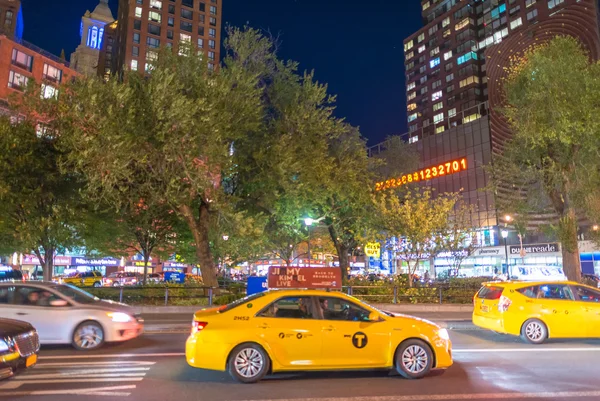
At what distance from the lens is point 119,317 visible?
9.81 m

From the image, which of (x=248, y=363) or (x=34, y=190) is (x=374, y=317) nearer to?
(x=248, y=363)

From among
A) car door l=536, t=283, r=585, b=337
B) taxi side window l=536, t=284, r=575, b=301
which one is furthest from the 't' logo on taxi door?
taxi side window l=536, t=284, r=575, b=301

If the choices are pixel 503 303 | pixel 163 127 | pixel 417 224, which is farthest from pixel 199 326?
pixel 417 224

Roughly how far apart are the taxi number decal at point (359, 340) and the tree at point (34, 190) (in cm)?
1538

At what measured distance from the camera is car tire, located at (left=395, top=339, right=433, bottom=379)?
7.06m

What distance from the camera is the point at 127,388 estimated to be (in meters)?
6.48

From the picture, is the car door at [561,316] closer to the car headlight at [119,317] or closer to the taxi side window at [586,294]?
the taxi side window at [586,294]

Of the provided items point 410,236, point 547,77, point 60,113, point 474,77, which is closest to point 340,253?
point 410,236

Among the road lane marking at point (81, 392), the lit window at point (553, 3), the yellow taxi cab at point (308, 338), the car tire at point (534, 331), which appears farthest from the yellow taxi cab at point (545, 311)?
the lit window at point (553, 3)

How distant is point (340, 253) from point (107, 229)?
1368cm

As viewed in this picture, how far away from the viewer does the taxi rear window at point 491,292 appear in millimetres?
10930

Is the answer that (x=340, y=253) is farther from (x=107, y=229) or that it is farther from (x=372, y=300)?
(x=107, y=229)

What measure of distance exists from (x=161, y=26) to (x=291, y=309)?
82816mm

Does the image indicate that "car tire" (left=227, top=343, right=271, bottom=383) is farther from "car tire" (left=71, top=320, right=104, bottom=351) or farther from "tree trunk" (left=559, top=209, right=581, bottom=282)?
"tree trunk" (left=559, top=209, right=581, bottom=282)
